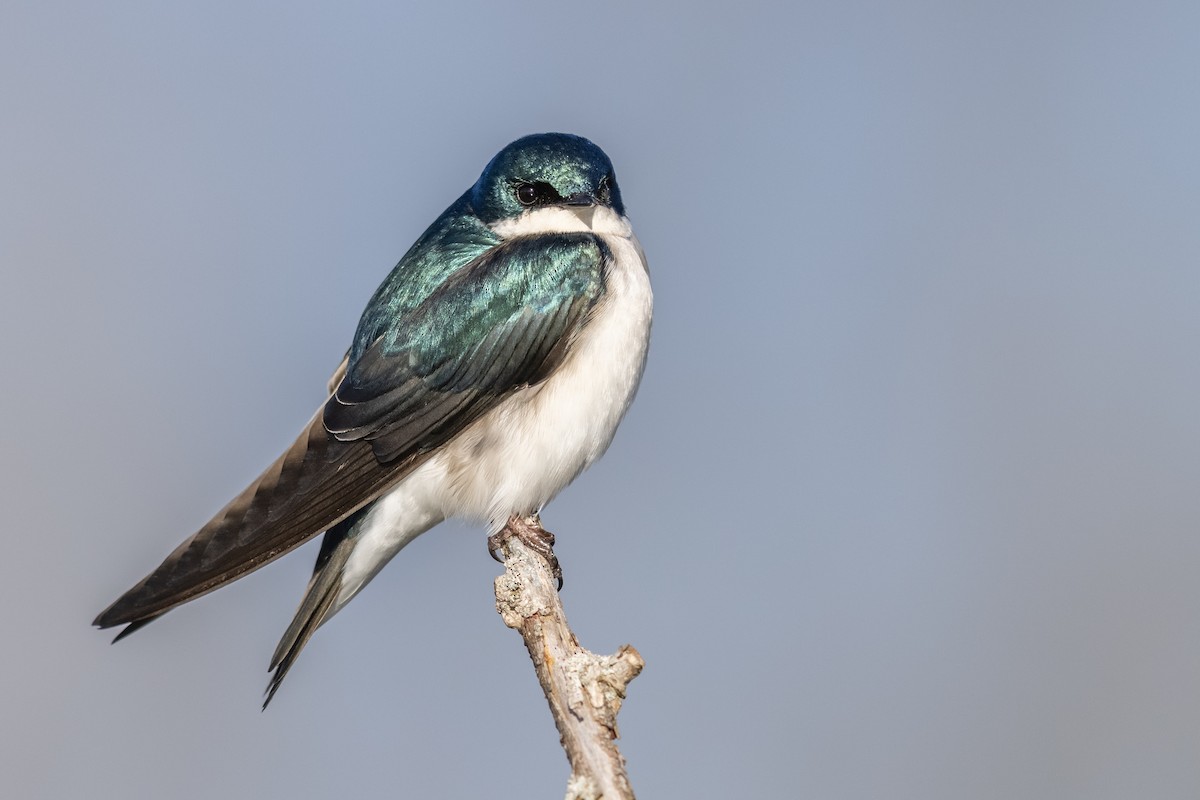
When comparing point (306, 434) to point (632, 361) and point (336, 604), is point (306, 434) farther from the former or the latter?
point (632, 361)

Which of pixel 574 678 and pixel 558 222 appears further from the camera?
pixel 558 222

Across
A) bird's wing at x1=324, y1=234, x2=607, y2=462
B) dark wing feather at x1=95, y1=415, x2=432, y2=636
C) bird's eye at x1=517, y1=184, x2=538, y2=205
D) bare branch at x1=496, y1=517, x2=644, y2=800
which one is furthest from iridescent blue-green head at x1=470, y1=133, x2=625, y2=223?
bare branch at x1=496, y1=517, x2=644, y2=800

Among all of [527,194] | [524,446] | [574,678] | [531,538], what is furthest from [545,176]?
[574,678]

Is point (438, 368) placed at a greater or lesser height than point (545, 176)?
lesser

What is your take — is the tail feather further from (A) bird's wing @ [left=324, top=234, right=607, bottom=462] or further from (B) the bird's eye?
(B) the bird's eye

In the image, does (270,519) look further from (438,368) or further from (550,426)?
(550,426)

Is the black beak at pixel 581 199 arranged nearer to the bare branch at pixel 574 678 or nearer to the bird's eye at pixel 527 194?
the bird's eye at pixel 527 194

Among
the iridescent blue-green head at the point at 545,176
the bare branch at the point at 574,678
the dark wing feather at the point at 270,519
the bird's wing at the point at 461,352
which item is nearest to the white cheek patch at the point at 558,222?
the iridescent blue-green head at the point at 545,176

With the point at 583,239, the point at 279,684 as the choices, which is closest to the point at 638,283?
the point at 583,239

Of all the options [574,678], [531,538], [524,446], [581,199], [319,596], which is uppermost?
[581,199]
